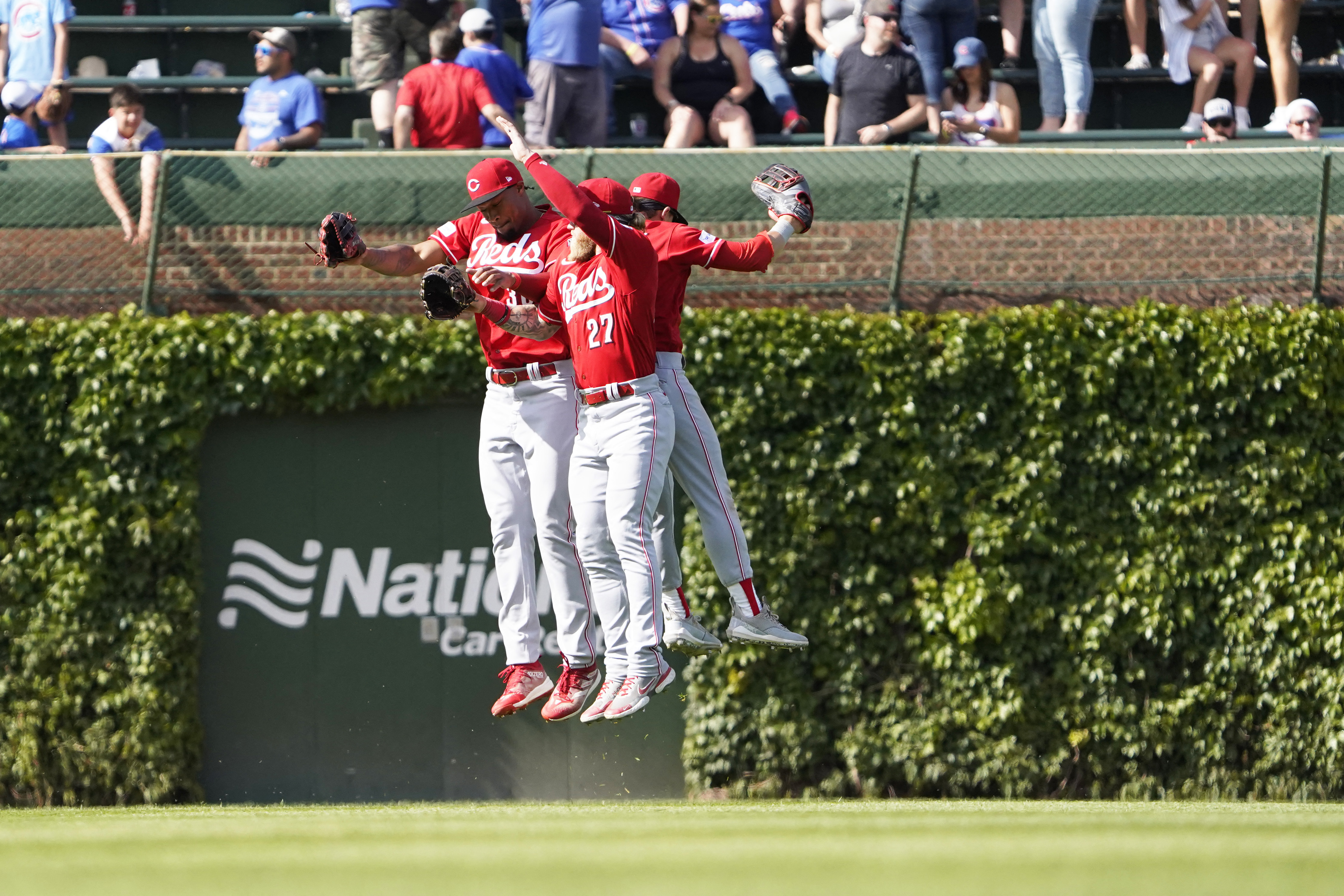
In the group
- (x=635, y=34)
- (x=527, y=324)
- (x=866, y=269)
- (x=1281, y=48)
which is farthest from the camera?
(x=1281, y=48)

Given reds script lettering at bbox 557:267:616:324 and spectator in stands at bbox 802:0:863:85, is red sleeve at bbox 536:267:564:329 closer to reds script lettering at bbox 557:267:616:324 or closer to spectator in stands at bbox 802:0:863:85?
reds script lettering at bbox 557:267:616:324

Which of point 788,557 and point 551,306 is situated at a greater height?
point 551,306

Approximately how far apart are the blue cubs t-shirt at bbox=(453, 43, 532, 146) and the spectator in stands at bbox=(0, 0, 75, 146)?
336 cm

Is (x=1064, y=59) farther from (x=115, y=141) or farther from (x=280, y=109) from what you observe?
(x=115, y=141)

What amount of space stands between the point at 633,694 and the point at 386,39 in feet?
21.9

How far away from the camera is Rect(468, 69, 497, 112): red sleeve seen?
11555 mm

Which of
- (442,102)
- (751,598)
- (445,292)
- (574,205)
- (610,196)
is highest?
(442,102)

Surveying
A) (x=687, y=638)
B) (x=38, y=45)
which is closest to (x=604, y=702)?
(x=687, y=638)

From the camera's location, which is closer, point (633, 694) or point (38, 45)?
point (633, 694)

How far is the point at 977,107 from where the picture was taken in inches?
497

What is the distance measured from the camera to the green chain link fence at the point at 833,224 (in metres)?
11.2

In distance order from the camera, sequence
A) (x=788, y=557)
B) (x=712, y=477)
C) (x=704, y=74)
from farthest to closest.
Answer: (x=704, y=74) < (x=788, y=557) < (x=712, y=477)

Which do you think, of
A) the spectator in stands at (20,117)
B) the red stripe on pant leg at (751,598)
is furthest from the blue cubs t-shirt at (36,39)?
the red stripe on pant leg at (751,598)

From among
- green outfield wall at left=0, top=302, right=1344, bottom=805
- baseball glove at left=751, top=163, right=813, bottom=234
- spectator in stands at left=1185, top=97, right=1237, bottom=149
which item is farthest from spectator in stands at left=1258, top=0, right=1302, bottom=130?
baseball glove at left=751, top=163, right=813, bottom=234
